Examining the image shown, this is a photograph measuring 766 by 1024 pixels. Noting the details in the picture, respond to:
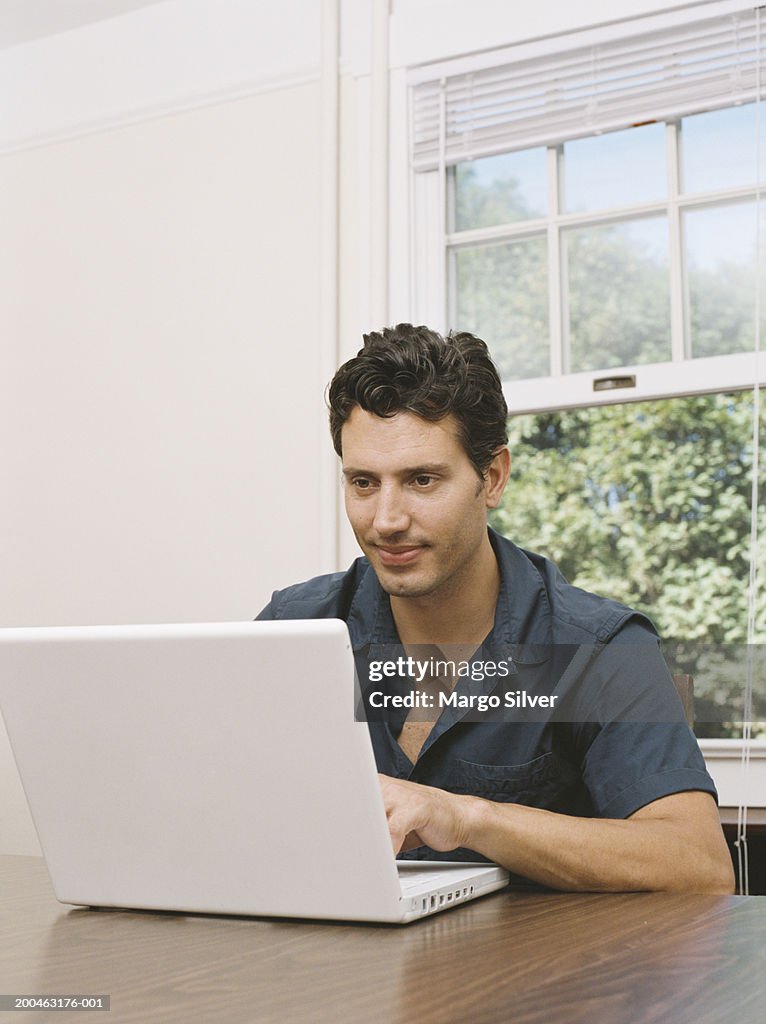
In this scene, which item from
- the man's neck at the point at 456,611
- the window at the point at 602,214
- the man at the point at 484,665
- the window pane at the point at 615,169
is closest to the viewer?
the man at the point at 484,665

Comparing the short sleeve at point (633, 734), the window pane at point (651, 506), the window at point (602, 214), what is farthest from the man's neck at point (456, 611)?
the window pane at point (651, 506)

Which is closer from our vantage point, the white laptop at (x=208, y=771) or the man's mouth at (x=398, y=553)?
the white laptop at (x=208, y=771)

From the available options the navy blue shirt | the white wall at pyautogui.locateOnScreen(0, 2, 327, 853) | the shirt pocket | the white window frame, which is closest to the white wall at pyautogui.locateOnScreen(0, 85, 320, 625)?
the white wall at pyautogui.locateOnScreen(0, 2, 327, 853)

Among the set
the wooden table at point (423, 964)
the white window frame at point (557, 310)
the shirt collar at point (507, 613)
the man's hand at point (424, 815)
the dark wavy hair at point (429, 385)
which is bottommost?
the wooden table at point (423, 964)

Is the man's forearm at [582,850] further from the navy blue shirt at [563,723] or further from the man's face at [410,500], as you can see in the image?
the man's face at [410,500]

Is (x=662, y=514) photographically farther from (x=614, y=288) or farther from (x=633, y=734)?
(x=633, y=734)

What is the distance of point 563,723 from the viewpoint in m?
1.51

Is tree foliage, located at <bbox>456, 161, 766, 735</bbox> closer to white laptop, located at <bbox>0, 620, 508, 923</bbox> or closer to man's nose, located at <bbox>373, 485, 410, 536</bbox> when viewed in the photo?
man's nose, located at <bbox>373, 485, 410, 536</bbox>

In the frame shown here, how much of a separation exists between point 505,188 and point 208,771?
2236 mm

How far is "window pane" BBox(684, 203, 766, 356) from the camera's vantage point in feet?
8.93

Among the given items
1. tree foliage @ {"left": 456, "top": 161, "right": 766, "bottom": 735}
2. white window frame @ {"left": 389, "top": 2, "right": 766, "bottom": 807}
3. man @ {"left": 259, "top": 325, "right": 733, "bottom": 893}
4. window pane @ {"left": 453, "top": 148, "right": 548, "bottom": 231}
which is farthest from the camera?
tree foliage @ {"left": 456, "top": 161, "right": 766, "bottom": 735}

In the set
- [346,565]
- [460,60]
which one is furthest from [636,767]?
[460,60]

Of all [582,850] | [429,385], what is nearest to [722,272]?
[429,385]

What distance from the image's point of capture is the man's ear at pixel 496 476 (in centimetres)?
182
